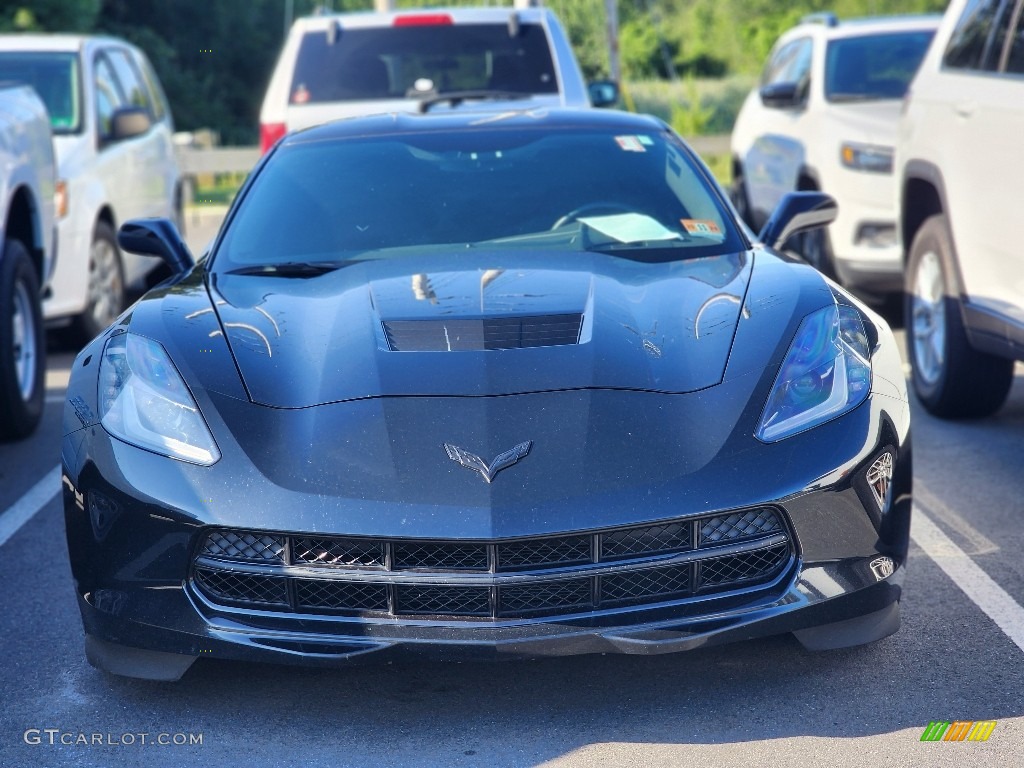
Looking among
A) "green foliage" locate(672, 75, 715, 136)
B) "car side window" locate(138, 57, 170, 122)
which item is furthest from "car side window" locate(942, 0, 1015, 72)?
"green foliage" locate(672, 75, 715, 136)

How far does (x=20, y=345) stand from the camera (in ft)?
22.3

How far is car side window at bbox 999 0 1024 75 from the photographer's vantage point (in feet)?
19.0

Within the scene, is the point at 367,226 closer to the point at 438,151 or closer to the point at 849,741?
the point at 438,151

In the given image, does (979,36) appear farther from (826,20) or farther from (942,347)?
(826,20)


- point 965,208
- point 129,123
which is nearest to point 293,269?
point 965,208

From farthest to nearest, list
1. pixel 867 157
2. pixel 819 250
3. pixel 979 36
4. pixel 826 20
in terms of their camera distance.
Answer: pixel 826 20 < pixel 819 250 < pixel 867 157 < pixel 979 36

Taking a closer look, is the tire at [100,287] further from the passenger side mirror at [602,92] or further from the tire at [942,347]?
the tire at [942,347]

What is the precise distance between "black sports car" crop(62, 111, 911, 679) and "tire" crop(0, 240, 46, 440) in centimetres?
241

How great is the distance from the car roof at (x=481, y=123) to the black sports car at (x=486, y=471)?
4.13 feet

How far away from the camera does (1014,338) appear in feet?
18.2

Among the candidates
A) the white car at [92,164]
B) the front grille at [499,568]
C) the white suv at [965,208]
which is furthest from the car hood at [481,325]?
the white car at [92,164]

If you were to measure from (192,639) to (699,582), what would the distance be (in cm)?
119

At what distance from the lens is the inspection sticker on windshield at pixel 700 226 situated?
15.8 ft

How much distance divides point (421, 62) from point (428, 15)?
0.30m
